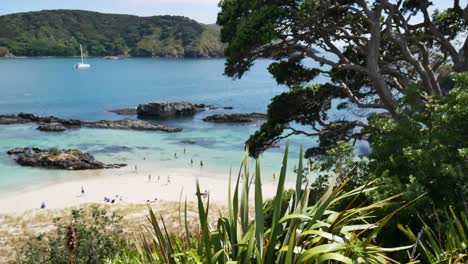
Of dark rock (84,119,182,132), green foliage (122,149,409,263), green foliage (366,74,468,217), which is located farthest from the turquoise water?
green foliage (122,149,409,263)

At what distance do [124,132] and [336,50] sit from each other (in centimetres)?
4101

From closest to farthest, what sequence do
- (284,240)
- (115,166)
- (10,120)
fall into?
(284,240), (115,166), (10,120)

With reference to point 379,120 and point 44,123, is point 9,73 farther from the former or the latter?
point 379,120

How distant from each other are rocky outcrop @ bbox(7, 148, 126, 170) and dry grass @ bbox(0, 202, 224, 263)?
1149 cm

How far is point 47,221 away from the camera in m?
22.4

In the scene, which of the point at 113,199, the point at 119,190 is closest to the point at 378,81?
the point at 113,199

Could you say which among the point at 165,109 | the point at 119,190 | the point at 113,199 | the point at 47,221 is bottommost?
the point at 119,190

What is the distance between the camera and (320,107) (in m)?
15.1

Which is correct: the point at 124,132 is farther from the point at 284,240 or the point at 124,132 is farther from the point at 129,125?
the point at 284,240

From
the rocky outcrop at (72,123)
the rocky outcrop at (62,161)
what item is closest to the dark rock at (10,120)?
the rocky outcrop at (72,123)

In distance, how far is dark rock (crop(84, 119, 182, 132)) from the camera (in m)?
53.2

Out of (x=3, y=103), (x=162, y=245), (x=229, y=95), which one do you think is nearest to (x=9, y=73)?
(x=3, y=103)

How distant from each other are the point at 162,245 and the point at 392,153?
239 inches

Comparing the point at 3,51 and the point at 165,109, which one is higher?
the point at 3,51
